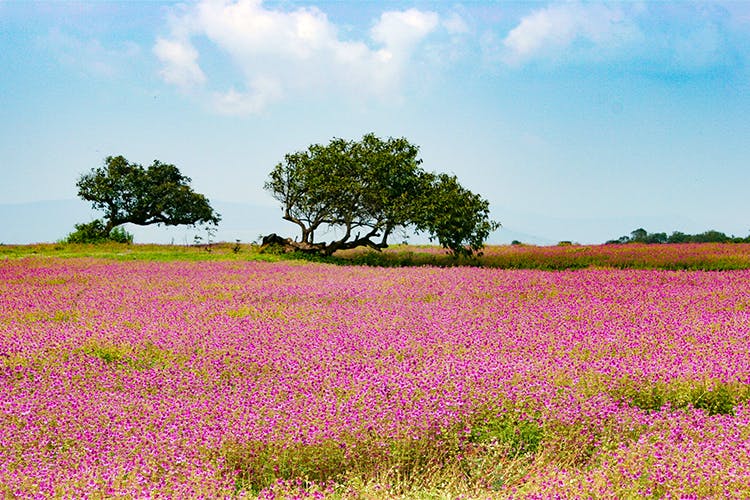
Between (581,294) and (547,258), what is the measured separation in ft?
44.7

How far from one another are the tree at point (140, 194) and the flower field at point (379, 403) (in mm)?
32620

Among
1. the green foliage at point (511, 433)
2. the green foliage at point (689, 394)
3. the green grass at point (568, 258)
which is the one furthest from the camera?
the green grass at point (568, 258)

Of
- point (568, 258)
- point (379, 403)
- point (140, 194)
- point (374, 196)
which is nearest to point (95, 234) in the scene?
point (140, 194)

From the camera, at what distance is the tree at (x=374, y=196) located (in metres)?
24.6

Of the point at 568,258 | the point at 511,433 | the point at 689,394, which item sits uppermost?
the point at 568,258

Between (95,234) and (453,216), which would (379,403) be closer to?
(453,216)

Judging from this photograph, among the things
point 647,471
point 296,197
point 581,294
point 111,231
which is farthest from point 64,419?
point 111,231

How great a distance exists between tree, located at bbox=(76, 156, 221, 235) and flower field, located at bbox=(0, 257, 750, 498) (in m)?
32.6

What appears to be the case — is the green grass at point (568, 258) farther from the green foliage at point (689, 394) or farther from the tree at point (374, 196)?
the green foliage at point (689, 394)

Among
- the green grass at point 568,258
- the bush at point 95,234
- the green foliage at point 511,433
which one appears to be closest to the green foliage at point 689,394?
the green foliage at point 511,433

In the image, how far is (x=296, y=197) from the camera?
27.9 meters

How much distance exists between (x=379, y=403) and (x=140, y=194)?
3902 centimetres

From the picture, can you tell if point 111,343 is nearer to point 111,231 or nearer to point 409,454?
point 409,454

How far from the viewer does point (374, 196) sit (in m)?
25.5
